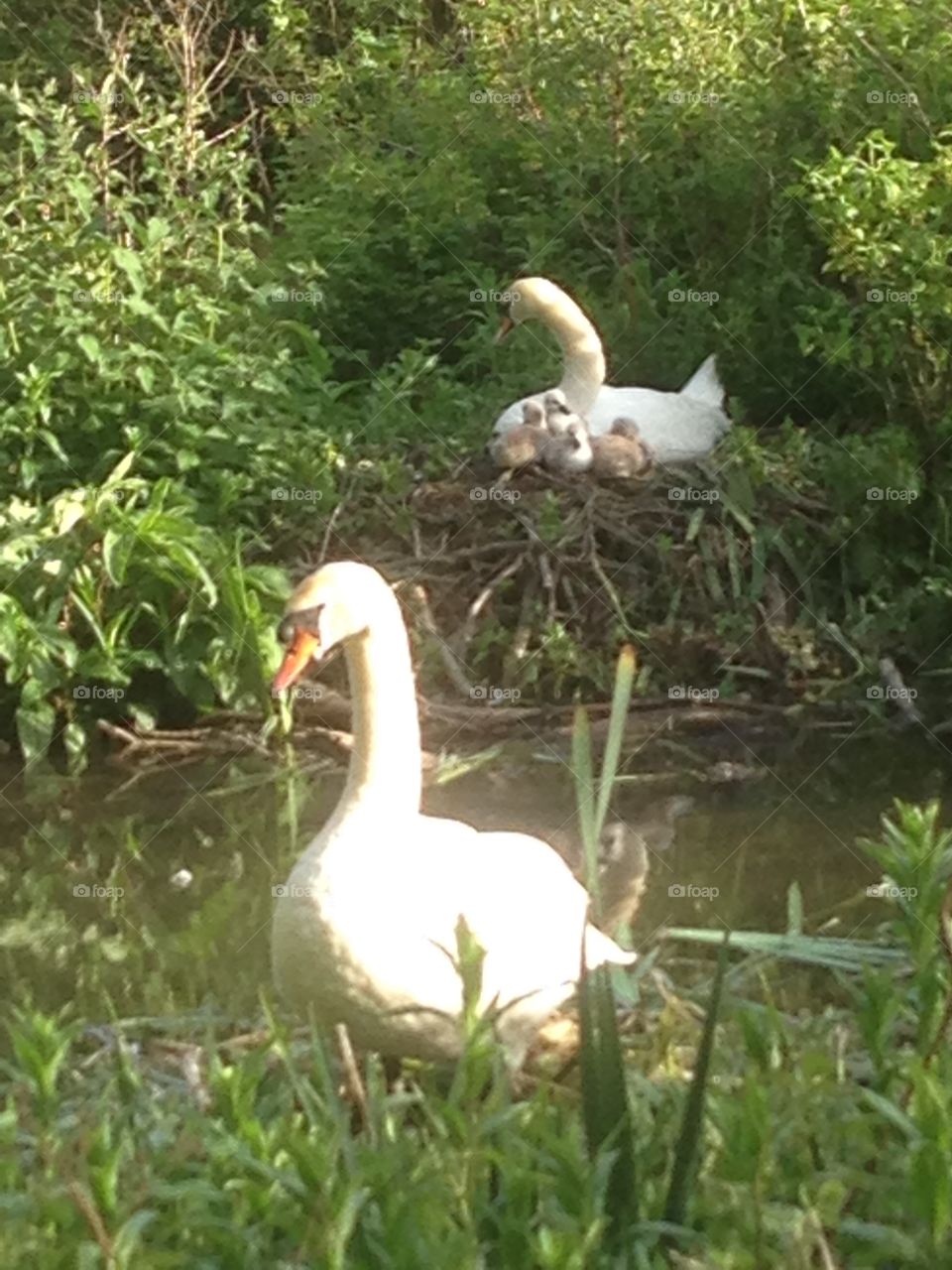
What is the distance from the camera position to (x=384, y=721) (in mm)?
3627

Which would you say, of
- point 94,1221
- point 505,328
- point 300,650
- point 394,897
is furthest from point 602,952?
point 505,328

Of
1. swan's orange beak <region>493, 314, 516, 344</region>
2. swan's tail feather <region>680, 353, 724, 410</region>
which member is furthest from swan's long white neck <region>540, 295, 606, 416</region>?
swan's orange beak <region>493, 314, 516, 344</region>

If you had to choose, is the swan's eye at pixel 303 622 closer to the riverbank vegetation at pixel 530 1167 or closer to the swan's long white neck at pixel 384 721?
the swan's long white neck at pixel 384 721

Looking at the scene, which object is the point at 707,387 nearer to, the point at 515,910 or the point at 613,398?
the point at 613,398

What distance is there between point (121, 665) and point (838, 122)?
3.28 meters

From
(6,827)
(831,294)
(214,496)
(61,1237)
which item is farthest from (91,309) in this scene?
(61,1237)

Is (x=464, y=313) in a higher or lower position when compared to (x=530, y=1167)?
lower

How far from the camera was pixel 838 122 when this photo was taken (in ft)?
23.5

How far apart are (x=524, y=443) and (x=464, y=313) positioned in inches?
84.4

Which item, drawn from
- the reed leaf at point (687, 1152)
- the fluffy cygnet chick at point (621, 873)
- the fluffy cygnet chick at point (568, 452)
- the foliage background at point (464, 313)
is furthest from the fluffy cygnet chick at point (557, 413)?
the reed leaf at point (687, 1152)

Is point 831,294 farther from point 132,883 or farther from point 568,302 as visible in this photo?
point 132,883

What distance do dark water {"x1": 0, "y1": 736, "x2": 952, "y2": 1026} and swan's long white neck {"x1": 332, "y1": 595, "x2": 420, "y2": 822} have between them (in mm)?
710

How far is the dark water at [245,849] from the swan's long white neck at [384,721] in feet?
2.33

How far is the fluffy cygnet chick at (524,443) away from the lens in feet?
21.3
